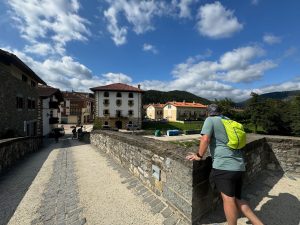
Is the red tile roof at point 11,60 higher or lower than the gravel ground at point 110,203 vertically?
higher

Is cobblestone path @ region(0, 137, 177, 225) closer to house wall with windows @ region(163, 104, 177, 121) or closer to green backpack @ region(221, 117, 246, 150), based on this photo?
green backpack @ region(221, 117, 246, 150)

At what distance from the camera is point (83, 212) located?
335cm

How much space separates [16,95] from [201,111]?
6920 cm

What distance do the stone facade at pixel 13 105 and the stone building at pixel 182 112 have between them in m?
55.6

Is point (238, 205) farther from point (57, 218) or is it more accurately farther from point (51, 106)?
A: point (51, 106)

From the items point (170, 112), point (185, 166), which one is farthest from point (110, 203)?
point (170, 112)

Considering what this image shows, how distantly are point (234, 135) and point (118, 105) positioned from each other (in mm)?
42687

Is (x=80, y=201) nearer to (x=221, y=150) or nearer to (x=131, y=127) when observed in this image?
(x=221, y=150)

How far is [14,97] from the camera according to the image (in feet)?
46.7

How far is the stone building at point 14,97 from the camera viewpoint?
40.8 ft

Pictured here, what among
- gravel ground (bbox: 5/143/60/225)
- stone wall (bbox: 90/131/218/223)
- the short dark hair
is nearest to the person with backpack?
the short dark hair

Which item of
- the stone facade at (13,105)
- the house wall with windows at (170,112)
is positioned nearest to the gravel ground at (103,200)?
the stone facade at (13,105)

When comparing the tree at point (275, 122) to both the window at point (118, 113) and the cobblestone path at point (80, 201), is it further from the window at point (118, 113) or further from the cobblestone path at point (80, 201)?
the cobblestone path at point (80, 201)

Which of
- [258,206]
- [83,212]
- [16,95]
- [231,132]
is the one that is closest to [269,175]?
[258,206]
